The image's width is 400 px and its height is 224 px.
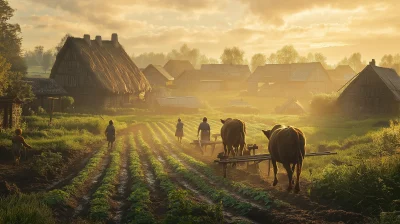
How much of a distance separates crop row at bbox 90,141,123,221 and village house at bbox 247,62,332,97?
79.4 meters

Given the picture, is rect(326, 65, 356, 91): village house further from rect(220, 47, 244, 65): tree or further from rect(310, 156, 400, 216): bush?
rect(310, 156, 400, 216): bush

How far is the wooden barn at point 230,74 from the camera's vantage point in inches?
4433

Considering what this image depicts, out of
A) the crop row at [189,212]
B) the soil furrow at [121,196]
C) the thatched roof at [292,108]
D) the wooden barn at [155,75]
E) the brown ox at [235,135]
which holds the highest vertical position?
the wooden barn at [155,75]

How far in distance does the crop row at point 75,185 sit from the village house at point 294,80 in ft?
254

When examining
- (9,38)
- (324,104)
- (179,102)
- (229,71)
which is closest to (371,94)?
(324,104)

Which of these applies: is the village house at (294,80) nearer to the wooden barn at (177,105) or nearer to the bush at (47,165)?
the wooden barn at (177,105)

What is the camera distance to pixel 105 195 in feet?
46.0

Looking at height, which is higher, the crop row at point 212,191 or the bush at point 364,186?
the bush at point 364,186

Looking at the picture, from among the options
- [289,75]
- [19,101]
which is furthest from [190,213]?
[289,75]

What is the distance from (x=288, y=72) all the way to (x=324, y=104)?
43.9 metres

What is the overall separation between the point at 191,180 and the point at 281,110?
164ft

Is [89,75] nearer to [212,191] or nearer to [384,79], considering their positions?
[384,79]

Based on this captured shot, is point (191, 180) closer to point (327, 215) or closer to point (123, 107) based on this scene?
point (327, 215)

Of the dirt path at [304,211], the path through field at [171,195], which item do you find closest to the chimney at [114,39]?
the path through field at [171,195]
